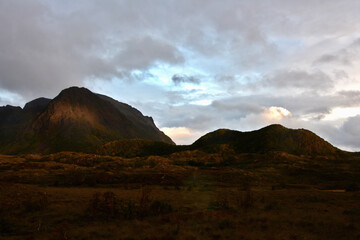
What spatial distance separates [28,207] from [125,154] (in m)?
158

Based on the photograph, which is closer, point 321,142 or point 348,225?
point 348,225

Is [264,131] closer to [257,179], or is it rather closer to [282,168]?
[282,168]

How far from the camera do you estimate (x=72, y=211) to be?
24.5 m

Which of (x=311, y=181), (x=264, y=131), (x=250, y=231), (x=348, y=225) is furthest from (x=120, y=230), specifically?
(x=264, y=131)

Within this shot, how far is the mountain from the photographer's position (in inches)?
5541

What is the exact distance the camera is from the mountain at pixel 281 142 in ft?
462

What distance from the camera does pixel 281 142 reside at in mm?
145375

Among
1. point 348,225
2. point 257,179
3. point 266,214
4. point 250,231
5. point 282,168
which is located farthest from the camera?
point 282,168

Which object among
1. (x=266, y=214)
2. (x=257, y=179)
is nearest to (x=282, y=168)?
(x=257, y=179)

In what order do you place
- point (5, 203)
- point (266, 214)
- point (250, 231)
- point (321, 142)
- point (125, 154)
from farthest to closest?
point (125, 154) < point (321, 142) < point (5, 203) < point (266, 214) < point (250, 231)

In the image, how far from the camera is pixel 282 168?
291 feet

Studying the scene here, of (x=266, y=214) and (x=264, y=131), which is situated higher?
(x=264, y=131)

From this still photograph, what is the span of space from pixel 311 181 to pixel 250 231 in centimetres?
5903

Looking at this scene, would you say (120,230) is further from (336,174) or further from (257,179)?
(336,174)
